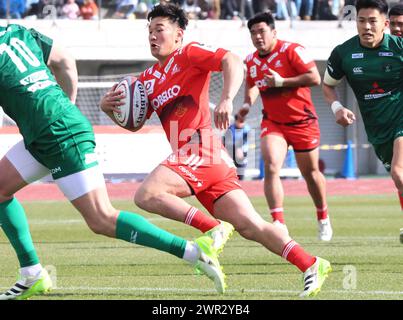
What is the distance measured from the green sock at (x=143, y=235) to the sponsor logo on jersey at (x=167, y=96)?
1398 mm

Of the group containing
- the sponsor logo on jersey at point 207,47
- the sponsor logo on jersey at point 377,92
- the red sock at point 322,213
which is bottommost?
the red sock at point 322,213

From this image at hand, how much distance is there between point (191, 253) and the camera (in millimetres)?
7020

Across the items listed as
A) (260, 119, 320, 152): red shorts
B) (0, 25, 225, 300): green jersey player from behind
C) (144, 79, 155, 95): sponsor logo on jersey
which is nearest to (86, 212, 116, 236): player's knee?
(0, 25, 225, 300): green jersey player from behind

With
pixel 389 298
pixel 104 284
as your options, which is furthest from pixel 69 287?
pixel 389 298

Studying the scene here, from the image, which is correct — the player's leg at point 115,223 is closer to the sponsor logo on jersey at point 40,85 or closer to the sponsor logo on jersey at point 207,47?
the sponsor logo on jersey at point 40,85

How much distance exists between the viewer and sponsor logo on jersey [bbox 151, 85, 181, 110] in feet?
26.3

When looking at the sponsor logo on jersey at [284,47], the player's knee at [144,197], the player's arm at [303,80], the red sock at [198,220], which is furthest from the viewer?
the sponsor logo on jersey at [284,47]

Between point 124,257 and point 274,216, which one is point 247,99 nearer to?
point 274,216

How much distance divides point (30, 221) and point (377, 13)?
808 cm

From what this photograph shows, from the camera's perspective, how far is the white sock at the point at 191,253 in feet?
23.0

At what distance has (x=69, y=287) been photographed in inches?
311

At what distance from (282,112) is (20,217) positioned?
521 centimetres

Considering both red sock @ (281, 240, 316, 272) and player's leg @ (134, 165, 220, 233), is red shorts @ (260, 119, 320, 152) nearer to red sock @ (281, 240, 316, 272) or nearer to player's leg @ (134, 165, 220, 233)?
player's leg @ (134, 165, 220, 233)

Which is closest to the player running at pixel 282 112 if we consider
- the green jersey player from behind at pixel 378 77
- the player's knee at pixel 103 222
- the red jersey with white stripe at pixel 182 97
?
the green jersey player from behind at pixel 378 77
